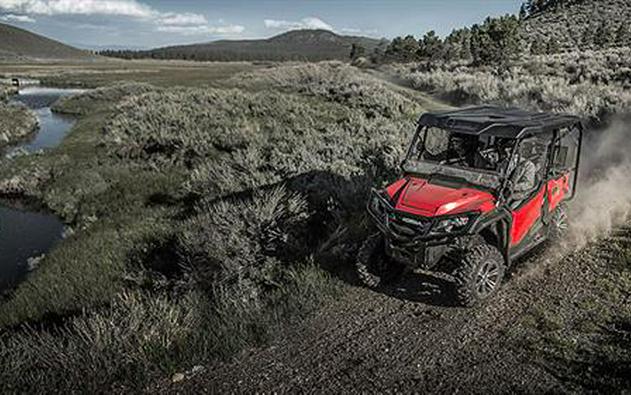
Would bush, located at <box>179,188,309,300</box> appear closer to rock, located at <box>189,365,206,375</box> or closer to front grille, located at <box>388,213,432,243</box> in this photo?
rock, located at <box>189,365,206,375</box>

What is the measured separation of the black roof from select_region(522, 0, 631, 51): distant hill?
5031 centimetres

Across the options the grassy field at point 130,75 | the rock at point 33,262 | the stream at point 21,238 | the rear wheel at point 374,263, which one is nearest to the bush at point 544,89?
the rear wheel at point 374,263

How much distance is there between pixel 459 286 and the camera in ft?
20.0

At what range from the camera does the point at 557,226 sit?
8.09m

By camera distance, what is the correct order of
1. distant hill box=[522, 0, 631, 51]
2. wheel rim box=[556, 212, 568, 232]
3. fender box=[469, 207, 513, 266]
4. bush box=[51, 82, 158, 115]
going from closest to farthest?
fender box=[469, 207, 513, 266] < wheel rim box=[556, 212, 568, 232] < bush box=[51, 82, 158, 115] < distant hill box=[522, 0, 631, 51]

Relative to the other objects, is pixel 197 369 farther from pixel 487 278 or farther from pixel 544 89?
pixel 544 89

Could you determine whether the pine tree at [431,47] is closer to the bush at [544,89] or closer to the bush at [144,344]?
the bush at [544,89]

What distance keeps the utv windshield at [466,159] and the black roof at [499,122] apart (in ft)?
0.70

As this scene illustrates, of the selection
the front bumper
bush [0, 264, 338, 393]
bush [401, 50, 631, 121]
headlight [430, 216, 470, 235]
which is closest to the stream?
bush [0, 264, 338, 393]

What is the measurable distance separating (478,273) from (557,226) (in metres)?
2.81

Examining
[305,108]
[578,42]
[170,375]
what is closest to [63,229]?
[170,375]

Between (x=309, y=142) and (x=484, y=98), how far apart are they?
48.7 feet

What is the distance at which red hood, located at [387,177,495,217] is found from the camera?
Result: 6.07m

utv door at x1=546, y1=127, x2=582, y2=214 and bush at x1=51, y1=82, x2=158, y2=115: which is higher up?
utv door at x1=546, y1=127, x2=582, y2=214
